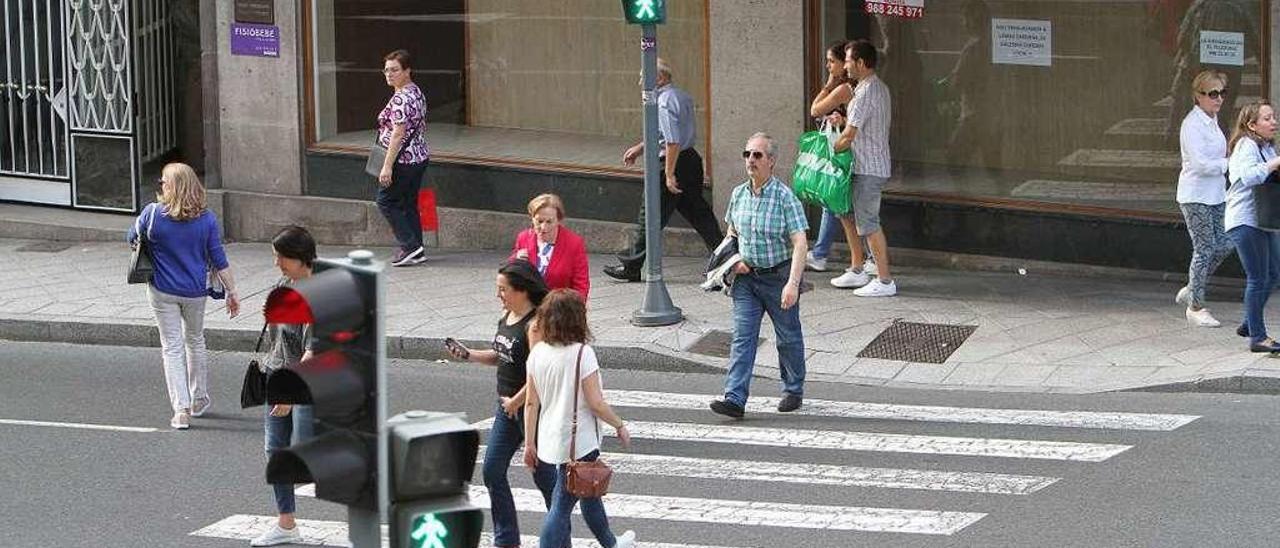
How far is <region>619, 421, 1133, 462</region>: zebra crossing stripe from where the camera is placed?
36.6ft

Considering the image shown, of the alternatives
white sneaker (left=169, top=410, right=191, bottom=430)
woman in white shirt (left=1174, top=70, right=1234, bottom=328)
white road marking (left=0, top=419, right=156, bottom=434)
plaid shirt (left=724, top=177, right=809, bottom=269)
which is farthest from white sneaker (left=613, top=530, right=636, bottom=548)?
woman in white shirt (left=1174, top=70, right=1234, bottom=328)

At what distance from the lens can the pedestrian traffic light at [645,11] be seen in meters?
14.1

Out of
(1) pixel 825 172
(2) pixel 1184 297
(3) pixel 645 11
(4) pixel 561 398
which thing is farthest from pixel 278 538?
(2) pixel 1184 297

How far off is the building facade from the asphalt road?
3601 millimetres

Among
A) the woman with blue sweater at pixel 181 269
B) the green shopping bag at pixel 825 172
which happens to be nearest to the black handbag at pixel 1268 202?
the green shopping bag at pixel 825 172

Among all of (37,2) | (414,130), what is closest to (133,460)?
(414,130)

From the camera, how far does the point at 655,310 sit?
1457cm

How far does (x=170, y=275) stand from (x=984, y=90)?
709cm

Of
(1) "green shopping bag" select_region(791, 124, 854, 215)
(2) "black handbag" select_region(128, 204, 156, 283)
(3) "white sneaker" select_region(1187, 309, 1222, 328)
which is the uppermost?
(1) "green shopping bag" select_region(791, 124, 854, 215)

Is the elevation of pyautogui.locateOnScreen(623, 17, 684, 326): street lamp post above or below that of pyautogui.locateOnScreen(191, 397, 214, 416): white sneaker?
above

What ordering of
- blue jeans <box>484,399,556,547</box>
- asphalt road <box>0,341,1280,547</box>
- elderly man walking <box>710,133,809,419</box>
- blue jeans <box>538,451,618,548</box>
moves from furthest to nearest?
elderly man walking <box>710,133,809,419</box>
asphalt road <box>0,341,1280,547</box>
blue jeans <box>484,399,556,547</box>
blue jeans <box>538,451,618,548</box>

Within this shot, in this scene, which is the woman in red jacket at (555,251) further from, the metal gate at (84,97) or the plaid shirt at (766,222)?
the metal gate at (84,97)

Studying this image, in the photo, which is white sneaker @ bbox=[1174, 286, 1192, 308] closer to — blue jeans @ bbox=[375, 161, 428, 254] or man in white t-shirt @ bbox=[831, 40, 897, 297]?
man in white t-shirt @ bbox=[831, 40, 897, 297]

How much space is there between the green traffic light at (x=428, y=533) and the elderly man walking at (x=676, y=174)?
9.84 meters
